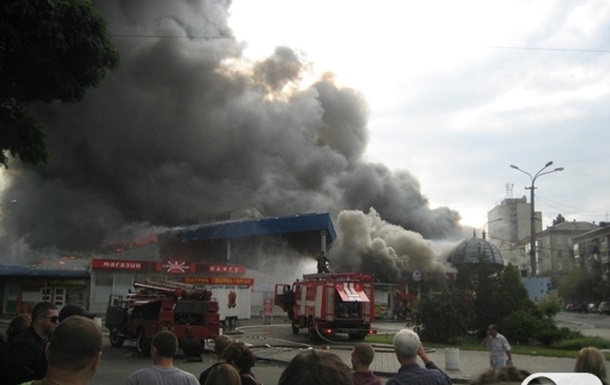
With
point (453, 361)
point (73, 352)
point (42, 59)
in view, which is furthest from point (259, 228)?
point (73, 352)

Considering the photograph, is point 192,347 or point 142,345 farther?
point 142,345

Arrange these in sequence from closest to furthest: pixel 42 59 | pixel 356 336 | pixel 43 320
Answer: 1. pixel 43 320
2. pixel 42 59
3. pixel 356 336

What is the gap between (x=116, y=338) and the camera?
20.1 m

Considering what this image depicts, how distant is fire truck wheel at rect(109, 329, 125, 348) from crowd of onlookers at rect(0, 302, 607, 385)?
47.6 feet

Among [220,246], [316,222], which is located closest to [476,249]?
[316,222]

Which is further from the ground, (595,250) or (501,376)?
(595,250)

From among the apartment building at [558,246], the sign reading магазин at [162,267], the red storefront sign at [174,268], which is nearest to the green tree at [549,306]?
the sign reading магазин at [162,267]

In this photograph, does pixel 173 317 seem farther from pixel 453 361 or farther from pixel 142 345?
pixel 453 361

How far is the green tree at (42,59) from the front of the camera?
1403cm

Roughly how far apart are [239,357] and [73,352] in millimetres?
2317

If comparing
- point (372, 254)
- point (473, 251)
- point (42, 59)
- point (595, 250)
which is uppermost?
point (595, 250)

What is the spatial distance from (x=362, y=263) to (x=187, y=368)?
3081cm

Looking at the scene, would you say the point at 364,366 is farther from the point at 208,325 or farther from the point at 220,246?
the point at 220,246

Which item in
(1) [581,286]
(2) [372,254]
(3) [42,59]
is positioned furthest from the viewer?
(1) [581,286]
